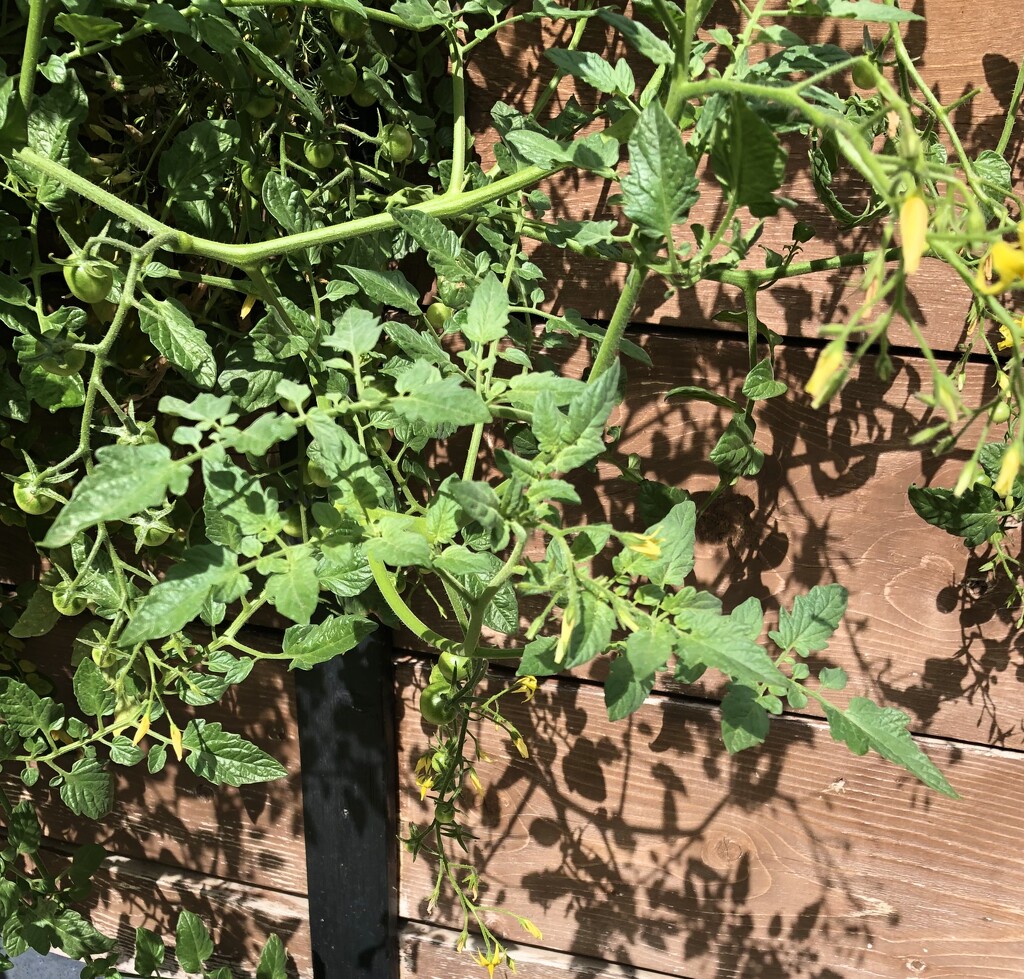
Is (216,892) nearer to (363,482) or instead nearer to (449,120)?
(363,482)

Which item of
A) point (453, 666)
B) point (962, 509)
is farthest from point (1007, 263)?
point (453, 666)

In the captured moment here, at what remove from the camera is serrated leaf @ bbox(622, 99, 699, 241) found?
0.44 m

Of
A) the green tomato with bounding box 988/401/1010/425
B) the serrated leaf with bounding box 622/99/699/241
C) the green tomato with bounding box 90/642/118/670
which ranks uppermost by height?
the serrated leaf with bounding box 622/99/699/241

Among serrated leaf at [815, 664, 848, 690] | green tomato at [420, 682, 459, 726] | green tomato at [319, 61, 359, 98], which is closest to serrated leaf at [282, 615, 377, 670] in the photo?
green tomato at [420, 682, 459, 726]

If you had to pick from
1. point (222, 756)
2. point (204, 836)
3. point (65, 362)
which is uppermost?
point (65, 362)

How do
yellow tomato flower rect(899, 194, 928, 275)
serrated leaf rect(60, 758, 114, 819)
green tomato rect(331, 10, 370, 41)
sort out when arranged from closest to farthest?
yellow tomato flower rect(899, 194, 928, 275) < green tomato rect(331, 10, 370, 41) < serrated leaf rect(60, 758, 114, 819)

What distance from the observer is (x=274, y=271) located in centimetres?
71

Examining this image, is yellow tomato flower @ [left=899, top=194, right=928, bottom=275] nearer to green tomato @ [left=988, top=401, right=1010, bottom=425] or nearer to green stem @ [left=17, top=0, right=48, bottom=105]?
green tomato @ [left=988, top=401, right=1010, bottom=425]

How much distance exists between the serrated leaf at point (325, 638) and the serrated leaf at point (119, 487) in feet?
0.82

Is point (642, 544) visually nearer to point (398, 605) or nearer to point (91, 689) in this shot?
point (398, 605)

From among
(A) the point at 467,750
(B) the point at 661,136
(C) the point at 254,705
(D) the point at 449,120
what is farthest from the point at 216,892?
(B) the point at 661,136

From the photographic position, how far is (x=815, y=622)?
61 centimetres

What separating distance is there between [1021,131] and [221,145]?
2.18 ft

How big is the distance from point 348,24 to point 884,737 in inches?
25.2
